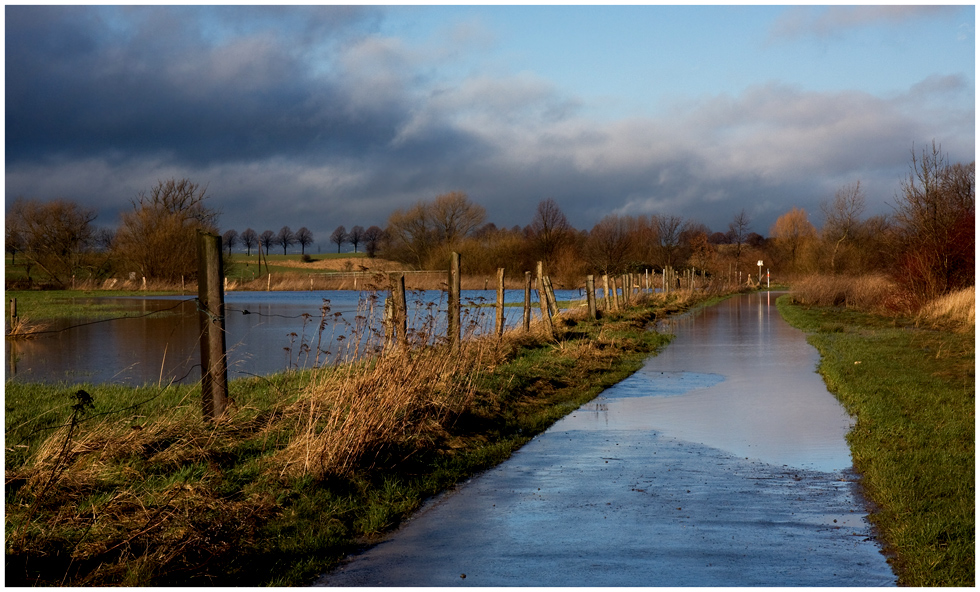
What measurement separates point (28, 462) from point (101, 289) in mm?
65358

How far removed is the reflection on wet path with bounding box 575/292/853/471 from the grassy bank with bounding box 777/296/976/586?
327mm

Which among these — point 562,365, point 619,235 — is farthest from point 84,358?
point 619,235

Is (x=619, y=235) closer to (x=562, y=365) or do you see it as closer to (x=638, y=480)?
(x=562, y=365)

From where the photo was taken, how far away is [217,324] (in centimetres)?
846

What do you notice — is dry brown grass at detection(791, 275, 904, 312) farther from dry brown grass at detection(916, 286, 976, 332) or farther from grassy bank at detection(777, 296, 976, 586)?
grassy bank at detection(777, 296, 976, 586)

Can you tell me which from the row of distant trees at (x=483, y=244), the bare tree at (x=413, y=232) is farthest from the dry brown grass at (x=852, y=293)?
the bare tree at (x=413, y=232)

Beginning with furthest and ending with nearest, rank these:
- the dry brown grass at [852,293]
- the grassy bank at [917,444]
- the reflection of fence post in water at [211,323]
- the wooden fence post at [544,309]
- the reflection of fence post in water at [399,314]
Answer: the dry brown grass at [852,293] < the wooden fence post at [544,309] < the reflection of fence post in water at [399,314] < the reflection of fence post in water at [211,323] < the grassy bank at [917,444]

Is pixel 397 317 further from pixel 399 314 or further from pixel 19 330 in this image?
pixel 19 330

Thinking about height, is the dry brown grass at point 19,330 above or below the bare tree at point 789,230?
below

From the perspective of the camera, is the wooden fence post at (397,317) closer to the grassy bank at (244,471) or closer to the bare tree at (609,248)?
the grassy bank at (244,471)

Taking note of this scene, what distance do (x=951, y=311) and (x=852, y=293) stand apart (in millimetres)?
15229

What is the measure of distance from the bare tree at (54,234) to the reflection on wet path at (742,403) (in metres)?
62.2

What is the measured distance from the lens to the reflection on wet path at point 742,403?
894cm

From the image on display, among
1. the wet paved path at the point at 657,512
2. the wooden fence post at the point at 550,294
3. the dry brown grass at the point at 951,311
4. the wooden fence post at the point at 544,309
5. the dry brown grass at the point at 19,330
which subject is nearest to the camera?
the wet paved path at the point at 657,512
